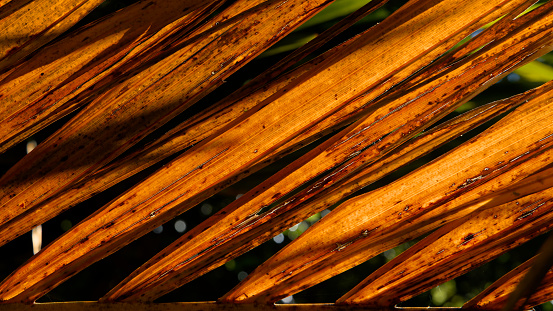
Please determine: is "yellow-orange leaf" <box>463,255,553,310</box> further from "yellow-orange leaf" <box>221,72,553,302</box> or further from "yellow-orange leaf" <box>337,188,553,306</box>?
"yellow-orange leaf" <box>221,72,553,302</box>

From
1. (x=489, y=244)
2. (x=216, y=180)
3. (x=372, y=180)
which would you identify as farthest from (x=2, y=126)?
(x=489, y=244)

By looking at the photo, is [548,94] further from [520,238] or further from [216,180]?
[216,180]

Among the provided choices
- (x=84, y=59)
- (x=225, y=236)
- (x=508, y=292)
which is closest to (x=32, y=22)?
(x=84, y=59)

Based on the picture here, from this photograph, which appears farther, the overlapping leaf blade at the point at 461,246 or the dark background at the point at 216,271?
the dark background at the point at 216,271

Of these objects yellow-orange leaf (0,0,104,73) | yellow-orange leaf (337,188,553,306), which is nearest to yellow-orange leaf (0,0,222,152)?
yellow-orange leaf (0,0,104,73)

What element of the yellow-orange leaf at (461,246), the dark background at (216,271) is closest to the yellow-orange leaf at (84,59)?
the dark background at (216,271)

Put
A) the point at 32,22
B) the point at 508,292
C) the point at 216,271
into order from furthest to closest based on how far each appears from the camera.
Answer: the point at 216,271, the point at 508,292, the point at 32,22

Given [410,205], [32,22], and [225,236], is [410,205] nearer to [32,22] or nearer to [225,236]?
[225,236]

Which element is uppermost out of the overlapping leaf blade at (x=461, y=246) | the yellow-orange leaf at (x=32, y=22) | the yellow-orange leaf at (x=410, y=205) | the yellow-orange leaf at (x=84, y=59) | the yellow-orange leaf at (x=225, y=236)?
the yellow-orange leaf at (x=32, y=22)

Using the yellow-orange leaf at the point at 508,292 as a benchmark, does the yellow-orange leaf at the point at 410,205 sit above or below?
above

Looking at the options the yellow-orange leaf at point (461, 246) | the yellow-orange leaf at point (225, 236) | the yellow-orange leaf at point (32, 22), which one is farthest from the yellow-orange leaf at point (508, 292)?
the yellow-orange leaf at point (32, 22)

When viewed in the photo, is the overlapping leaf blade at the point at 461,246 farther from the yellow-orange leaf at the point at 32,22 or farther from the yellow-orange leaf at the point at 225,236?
the yellow-orange leaf at the point at 32,22
